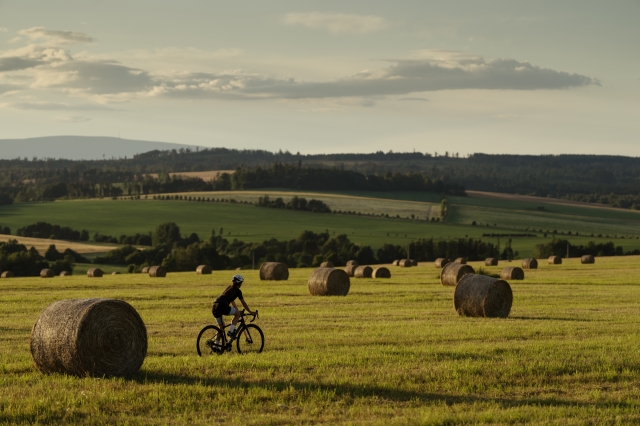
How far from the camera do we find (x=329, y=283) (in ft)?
122

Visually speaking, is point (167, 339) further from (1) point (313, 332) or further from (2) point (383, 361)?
(2) point (383, 361)

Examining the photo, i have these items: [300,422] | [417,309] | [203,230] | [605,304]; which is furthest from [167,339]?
[203,230]

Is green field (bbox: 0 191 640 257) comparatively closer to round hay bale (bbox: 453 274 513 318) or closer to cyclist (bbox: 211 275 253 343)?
round hay bale (bbox: 453 274 513 318)

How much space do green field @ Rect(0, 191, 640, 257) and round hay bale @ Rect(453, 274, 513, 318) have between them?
77.2 meters

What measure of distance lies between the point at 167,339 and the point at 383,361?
241 inches

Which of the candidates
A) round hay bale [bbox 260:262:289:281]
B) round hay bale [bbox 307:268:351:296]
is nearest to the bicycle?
round hay bale [bbox 307:268:351:296]

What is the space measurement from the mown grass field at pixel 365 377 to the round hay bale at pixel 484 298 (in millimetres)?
1164

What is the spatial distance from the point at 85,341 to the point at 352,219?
12433cm

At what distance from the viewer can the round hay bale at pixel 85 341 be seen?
15695mm

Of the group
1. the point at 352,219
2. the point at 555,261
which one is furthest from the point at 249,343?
the point at 352,219

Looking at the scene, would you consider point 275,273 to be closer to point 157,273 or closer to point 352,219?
point 157,273

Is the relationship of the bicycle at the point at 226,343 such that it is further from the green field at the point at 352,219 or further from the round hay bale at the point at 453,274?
the green field at the point at 352,219

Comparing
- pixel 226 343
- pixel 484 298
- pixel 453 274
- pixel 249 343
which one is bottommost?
pixel 453 274

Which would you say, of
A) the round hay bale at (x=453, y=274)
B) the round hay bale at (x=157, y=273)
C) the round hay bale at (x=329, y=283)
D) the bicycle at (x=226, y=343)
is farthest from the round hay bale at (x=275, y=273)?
the bicycle at (x=226, y=343)
